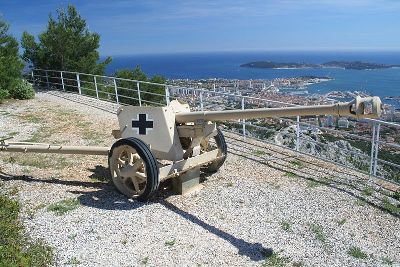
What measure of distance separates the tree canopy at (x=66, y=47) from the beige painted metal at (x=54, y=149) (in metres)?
15.6

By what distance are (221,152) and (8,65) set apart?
13844 millimetres

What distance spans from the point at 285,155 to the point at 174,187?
9.85 ft

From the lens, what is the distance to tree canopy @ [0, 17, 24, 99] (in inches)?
698

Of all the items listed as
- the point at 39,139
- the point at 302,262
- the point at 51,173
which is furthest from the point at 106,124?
the point at 302,262

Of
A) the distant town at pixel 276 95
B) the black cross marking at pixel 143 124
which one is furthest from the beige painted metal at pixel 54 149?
the distant town at pixel 276 95

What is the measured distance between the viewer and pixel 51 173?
27.3 feet

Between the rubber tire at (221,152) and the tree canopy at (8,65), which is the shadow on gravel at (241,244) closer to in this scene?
the rubber tire at (221,152)

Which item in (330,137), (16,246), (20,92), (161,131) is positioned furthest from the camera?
(20,92)

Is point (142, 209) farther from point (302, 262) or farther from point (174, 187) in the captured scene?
point (302, 262)

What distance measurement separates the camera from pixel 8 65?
18.2 meters

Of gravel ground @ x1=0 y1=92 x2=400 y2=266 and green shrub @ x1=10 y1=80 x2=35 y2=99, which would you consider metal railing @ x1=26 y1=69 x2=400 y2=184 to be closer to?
gravel ground @ x1=0 y1=92 x2=400 y2=266

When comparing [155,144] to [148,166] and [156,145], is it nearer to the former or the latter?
[156,145]

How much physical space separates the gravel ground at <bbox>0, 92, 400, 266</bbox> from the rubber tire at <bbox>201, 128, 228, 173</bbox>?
171 mm

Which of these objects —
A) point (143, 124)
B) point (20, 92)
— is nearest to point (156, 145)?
point (143, 124)
